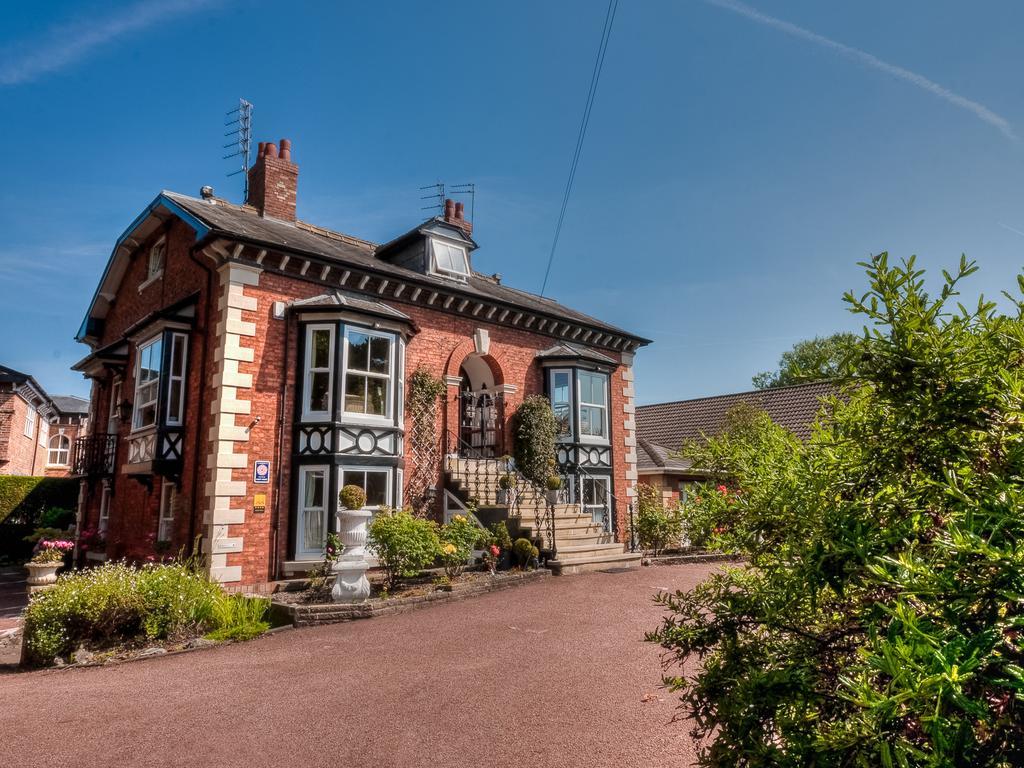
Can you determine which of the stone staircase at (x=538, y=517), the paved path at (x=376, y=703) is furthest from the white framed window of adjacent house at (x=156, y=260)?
the paved path at (x=376, y=703)

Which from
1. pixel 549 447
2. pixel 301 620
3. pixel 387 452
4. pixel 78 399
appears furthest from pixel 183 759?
pixel 78 399

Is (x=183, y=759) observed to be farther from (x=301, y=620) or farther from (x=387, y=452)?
(x=387, y=452)

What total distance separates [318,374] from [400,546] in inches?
176

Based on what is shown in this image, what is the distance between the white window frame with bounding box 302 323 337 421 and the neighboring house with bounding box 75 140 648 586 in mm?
31

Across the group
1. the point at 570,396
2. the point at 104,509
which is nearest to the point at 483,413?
the point at 570,396

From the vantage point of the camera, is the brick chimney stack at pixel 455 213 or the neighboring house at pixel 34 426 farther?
the neighboring house at pixel 34 426

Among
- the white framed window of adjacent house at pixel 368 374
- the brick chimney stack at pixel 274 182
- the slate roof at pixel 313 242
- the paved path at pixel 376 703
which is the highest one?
the brick chimney stack at pixel 274 182

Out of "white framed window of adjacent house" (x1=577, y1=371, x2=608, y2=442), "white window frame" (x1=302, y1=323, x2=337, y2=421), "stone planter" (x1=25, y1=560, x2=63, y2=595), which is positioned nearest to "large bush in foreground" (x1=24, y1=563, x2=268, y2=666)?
"stone planter" (x1=25, y1=560, x2=63, y2=595)

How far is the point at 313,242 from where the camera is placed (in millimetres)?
15023

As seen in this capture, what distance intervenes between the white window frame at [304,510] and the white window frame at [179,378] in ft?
9.83

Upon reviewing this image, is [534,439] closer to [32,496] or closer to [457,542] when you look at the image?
[457,542]

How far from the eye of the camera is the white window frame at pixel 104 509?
56.5ft

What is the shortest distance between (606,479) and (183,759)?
47.0ft

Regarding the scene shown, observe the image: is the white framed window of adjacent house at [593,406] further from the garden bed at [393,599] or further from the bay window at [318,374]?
the bay window at [318,374]
